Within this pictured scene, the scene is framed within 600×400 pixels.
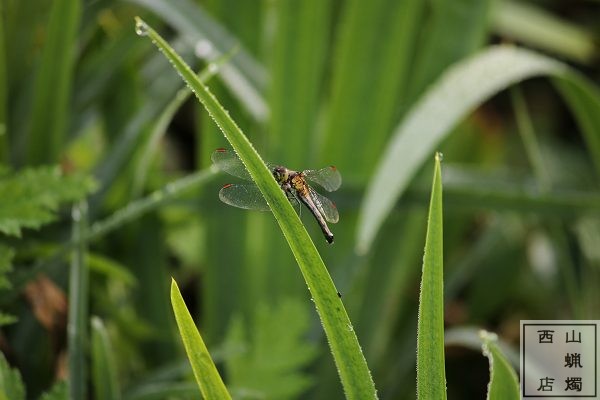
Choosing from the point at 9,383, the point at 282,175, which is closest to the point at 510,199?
the point at 282,175

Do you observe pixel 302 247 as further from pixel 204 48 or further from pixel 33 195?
pixel 204 48

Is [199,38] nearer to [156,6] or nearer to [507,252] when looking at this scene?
[156,6]

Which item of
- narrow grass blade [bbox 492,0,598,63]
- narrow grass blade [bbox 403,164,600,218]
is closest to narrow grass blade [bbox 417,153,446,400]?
narrow grass blade [bbox 403,164,600,218]

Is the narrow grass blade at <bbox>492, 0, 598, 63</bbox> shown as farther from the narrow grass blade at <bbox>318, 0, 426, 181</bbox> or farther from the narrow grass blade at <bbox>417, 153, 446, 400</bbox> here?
the narrow grass blade at <bbox>417, 153, 446, 400</bbox>

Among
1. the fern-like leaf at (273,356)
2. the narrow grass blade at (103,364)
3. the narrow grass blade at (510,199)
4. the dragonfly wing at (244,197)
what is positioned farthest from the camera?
the narrow grass blade at (510,199)

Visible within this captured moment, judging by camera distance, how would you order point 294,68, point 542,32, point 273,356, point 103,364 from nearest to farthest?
point 103,364, point 273,356, point 294,68, point 542,32

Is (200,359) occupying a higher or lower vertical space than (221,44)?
lower

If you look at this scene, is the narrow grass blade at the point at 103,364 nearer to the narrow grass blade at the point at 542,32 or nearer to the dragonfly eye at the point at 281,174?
the dragonfly eye at the point at 281,174

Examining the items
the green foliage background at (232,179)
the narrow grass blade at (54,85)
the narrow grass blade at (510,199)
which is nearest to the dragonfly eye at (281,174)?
the green foliage background at (232,179)
